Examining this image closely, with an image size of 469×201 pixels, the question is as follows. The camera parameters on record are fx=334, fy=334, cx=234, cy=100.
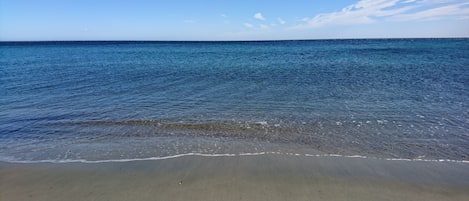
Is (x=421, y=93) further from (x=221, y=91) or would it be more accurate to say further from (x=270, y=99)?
(x=221, y=91)

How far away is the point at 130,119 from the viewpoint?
10711mm

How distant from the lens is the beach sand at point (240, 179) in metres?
5.41

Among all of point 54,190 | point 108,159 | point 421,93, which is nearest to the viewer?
point 54,190

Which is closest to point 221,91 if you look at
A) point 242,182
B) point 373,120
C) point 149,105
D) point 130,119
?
point 149,105

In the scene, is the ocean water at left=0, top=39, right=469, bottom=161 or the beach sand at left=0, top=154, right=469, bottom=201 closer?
the beach sand at left=0, top=154, right=469, bottom=201

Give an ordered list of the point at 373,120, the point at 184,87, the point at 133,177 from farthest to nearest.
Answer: the point at 184,87
the point at 373,120
the point at 133,177

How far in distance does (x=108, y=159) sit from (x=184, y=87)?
10172 mm

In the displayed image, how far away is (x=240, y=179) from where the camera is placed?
601cm

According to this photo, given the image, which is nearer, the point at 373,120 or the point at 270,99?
the point at 373,120

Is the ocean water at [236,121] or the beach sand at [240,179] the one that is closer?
the beach sand at [240,179]

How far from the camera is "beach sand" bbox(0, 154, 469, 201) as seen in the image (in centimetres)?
541

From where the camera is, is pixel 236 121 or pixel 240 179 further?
pixel 236 121

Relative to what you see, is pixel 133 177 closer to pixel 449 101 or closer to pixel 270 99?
pixel 270 99

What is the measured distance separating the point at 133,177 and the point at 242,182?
202 centimetres
